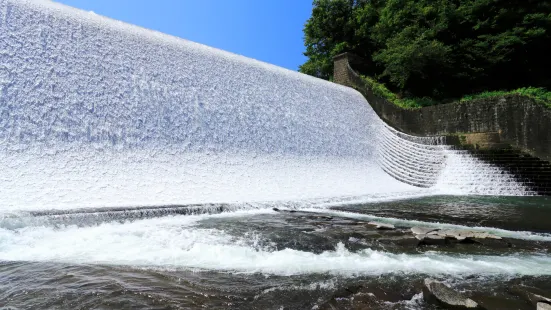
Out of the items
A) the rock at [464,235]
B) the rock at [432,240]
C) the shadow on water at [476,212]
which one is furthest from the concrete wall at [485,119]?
the rock at [432,240]

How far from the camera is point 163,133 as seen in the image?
7.00 m

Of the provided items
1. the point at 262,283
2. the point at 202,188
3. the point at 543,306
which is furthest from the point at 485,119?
the point at 262,283

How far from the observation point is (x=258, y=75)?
10234 mm

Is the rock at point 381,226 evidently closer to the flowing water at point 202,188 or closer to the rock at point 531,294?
the flowing water at point 202,188

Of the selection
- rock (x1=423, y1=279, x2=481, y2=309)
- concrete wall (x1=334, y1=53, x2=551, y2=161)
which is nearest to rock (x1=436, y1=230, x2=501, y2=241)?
rock (x1=423, y1=279, x2=481, y2=309)

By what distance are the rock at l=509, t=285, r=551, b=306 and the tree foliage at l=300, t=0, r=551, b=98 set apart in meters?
13.1

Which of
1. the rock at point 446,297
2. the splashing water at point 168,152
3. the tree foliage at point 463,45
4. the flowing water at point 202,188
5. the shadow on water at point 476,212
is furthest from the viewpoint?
the tree foliage at point 463,45

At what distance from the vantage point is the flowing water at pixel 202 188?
8.09 ft

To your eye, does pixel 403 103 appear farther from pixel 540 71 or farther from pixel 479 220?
pixel 479 220

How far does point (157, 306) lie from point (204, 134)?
587 centimetres

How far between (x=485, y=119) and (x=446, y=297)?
10.0 meters

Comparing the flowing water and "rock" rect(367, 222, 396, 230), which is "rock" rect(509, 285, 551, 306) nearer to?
the flowing water

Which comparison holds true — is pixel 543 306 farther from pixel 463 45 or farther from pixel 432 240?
pixel 463 45

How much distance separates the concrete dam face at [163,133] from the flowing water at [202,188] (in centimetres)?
3
